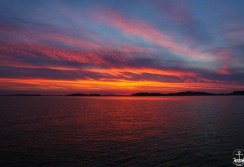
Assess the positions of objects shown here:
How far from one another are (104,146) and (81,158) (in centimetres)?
521

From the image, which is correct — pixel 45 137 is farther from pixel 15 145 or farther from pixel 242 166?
pixel 242 166

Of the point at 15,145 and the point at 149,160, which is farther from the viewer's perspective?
the point at 15,145

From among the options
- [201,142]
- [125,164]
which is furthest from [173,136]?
[125,164]

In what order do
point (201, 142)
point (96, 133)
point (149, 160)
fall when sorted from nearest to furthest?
point (149, 160), point (201, 142), point (96, 133)

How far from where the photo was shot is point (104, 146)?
90.5 feet

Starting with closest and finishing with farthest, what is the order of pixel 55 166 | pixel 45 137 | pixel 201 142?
pixel 55 166
pixel 201 142
pixel 45 137

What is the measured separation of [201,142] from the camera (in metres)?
29.5

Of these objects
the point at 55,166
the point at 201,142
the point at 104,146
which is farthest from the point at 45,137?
the point at 201,142

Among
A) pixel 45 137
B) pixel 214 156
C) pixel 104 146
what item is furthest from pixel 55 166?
pixel 214 156

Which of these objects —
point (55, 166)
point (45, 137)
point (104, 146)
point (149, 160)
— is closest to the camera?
point (55, 166)

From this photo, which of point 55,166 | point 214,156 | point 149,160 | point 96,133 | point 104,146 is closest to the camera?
point 55,166

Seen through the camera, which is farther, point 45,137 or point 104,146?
point 45,137

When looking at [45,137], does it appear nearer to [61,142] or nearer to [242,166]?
[61,142]

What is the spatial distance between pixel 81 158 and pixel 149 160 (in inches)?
269
